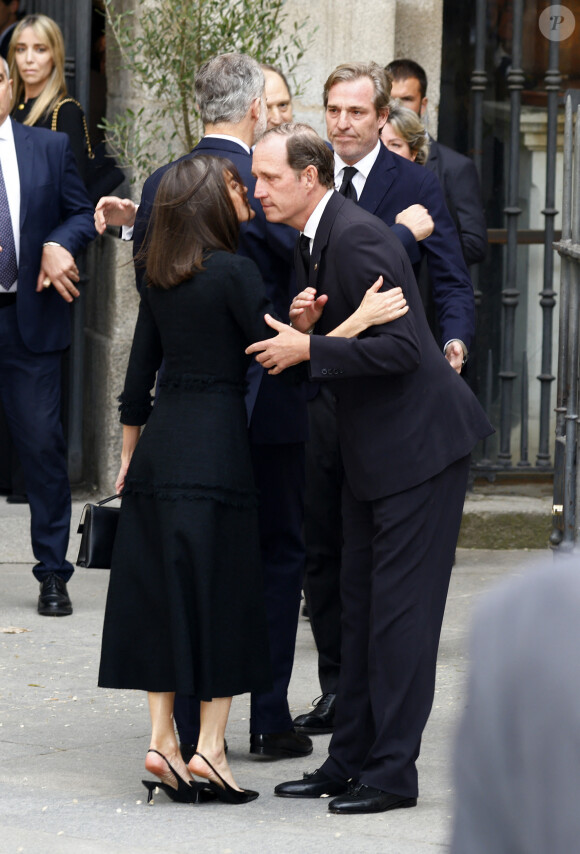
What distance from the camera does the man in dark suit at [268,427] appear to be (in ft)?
13.5

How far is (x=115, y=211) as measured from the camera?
4.51 m

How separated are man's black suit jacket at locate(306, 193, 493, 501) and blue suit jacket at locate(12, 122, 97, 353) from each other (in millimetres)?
2327

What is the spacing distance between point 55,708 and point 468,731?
3.91 m

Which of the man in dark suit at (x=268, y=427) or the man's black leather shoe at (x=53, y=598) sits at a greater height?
the man in dark suit at (x=268, y=427)

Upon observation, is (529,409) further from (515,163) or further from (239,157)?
(239,157)

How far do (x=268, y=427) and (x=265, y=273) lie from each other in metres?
0.44

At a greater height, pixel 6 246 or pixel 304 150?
pixel 304 150

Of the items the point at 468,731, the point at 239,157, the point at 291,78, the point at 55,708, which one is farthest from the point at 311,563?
the point at 468,731

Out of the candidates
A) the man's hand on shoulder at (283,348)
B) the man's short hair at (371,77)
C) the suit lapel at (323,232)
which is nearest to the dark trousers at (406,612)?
the man's hand on shoulder at (283,348)

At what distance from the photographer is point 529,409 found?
25.5 ft

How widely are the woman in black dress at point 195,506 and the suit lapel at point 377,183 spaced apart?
736 mm

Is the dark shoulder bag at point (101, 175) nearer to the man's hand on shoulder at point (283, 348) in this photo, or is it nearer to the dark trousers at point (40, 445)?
the dark trousers at point (40, 445)

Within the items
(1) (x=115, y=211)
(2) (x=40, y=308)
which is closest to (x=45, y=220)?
(2) (x=40, y=308)

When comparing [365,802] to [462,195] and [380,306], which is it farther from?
[462,195]
